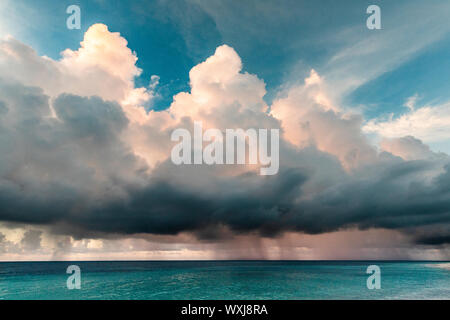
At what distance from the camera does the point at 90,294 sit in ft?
154

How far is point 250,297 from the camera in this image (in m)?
43.8
